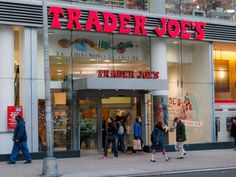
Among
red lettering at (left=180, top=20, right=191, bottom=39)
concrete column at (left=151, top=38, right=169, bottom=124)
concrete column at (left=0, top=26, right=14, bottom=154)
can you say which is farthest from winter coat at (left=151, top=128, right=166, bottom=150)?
red lettering at (left=180, top=20, right=191, bottom=39)

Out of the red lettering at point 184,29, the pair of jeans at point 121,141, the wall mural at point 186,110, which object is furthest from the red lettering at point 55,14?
the wall mural at point 186,110

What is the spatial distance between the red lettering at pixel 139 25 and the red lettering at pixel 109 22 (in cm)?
114

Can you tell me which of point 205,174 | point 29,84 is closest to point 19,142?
point 29,84

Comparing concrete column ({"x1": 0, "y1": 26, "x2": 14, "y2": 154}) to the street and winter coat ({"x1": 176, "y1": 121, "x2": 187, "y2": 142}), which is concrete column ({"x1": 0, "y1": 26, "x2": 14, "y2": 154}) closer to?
the street

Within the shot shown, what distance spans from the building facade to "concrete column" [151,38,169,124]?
49 millimetres

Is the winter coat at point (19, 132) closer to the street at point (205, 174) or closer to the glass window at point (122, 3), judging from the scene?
the street at point (205, 174)

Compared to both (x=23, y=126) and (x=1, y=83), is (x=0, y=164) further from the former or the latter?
(x=1, y=83)

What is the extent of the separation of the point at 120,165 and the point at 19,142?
13.1 ft

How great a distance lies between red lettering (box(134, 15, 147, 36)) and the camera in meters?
23.4

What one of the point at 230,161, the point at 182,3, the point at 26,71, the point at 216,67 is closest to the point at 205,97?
the point at 216,67

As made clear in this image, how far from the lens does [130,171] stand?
16.8 metres

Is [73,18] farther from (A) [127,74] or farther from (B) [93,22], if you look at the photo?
(A) [127,74]

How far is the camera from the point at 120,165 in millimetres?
18531

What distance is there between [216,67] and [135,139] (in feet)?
25.9
